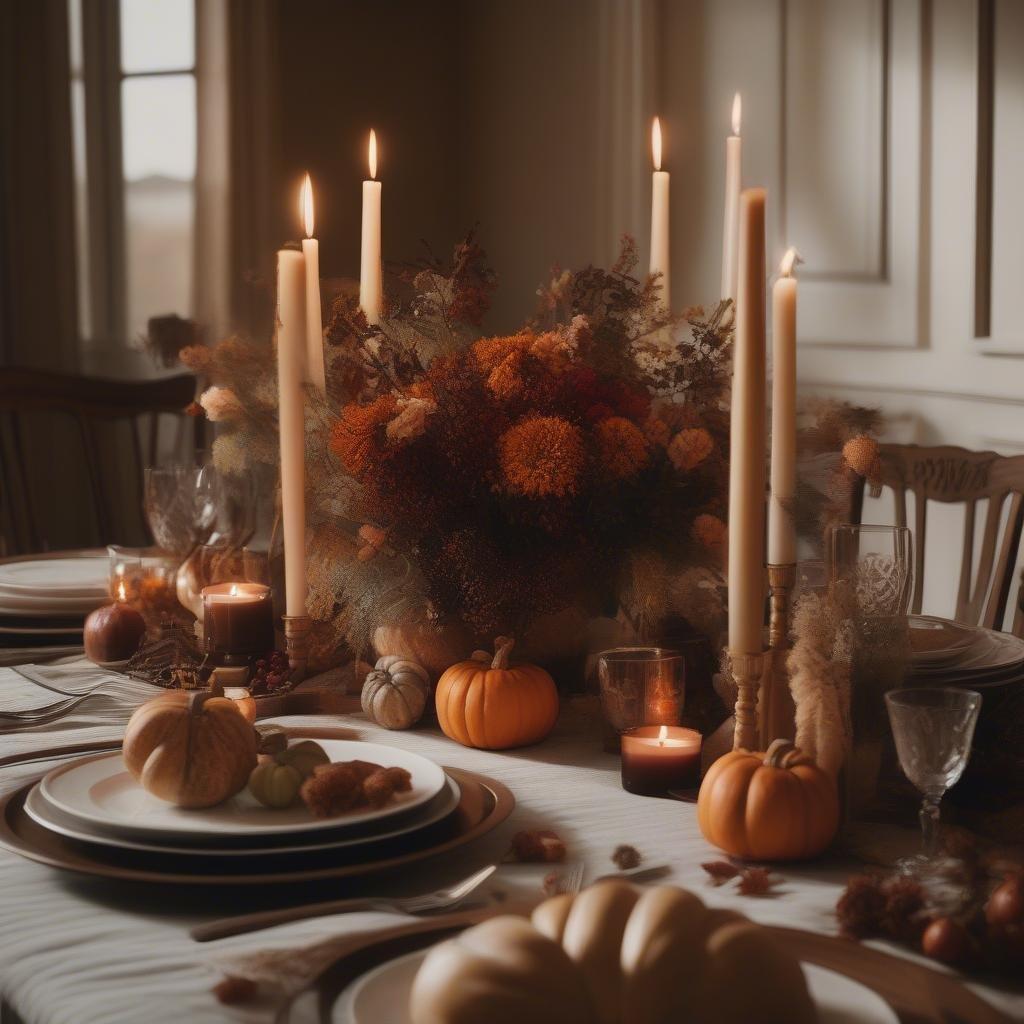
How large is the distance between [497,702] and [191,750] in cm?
32

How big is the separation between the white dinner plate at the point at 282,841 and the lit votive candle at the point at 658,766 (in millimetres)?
178

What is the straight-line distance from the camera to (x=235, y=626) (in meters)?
1.36

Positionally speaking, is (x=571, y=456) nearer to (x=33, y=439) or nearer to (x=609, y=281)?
(x=609, y=281)

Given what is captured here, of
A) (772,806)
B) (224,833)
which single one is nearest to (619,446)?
(772,806)

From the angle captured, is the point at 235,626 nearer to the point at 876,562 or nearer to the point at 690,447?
the point at 690,447

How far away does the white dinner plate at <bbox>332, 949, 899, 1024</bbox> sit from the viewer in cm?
63

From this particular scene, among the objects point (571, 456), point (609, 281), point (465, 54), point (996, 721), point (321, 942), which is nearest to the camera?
point (321, 942)

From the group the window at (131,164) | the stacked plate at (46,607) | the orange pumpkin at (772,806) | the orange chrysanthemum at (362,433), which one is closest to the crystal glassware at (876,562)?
the orange pumpkin at (772,806)

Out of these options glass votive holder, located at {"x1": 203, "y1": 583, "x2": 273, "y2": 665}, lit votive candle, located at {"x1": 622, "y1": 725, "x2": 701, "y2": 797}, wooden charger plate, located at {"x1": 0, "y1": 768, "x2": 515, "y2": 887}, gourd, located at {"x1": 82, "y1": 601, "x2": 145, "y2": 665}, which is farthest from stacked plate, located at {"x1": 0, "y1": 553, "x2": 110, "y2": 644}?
lit votive candle, located at {"x1": 622, "y1": 725, "x2": 701, "y2": 797}

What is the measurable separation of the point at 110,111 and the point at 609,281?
3.06 m

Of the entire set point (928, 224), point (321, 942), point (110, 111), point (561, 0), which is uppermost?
point (561, 0)

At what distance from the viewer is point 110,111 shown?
3900mm

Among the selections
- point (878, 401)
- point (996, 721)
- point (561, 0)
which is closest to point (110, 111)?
point (561, 0)

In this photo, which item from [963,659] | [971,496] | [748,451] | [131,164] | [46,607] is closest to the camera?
[748,451]
